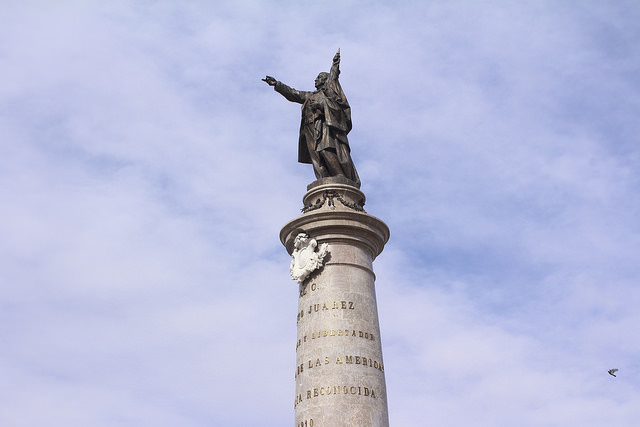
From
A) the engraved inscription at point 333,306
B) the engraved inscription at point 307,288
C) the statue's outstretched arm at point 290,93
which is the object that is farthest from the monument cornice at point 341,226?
the statue's outstretched arm at point 290,93

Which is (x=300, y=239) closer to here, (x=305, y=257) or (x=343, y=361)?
(x=305, y=257)

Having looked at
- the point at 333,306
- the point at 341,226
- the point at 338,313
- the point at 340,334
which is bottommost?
the point at 340,334

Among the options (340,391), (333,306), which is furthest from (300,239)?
(340,391)

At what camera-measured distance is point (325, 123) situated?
23.2 meters

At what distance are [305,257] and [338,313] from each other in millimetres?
2011

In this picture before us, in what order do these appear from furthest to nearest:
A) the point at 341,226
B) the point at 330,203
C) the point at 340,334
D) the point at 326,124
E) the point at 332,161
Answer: the point at 326,124 < the point at 332,161 < the point at 330,203 < the point at 341,226 < the point at 340,334

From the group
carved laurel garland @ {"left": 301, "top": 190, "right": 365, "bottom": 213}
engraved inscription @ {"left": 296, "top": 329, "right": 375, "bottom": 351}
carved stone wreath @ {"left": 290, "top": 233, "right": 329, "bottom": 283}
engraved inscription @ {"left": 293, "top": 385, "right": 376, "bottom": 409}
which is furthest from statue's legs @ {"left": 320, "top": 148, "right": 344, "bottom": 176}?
engraved inscription @ {"left": 293, "top": 385, "right": 376, "bottom": 409}

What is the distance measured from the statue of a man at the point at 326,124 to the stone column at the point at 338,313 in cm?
89

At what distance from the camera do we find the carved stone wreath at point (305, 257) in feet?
67.7

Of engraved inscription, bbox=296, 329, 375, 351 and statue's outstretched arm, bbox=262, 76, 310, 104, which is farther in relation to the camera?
statue's outstretched arm, bbox=262, 76, 310, 104

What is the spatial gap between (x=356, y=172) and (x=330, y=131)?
1.51 meters

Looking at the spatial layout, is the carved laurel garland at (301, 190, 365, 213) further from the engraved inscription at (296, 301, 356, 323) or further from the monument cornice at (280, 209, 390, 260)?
the engraved inscription at (296, 301, 356, 323)

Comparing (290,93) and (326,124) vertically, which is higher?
(290,93)

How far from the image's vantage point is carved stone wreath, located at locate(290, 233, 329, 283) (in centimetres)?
2062
